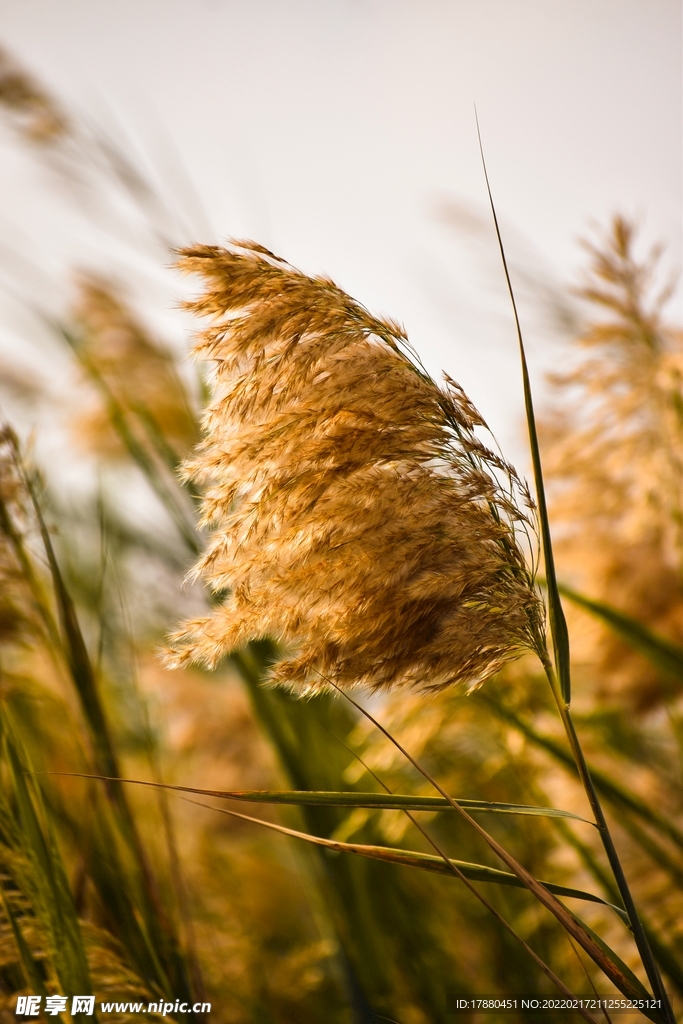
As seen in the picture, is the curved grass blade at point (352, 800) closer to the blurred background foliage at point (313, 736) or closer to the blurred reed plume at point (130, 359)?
the blurred background foliage at point (313, 736)

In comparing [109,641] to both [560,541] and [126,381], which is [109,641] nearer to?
[126,381]

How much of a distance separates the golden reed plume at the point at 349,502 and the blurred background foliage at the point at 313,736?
0.32 m

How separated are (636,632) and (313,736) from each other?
0.74 meters

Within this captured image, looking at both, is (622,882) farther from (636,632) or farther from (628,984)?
(636,632)

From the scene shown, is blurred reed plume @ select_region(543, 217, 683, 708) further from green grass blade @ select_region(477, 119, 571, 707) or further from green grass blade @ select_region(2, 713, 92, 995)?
green grass blade @ select_region(2, 713, 92, 995)

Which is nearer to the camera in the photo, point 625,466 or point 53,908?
point 53,908

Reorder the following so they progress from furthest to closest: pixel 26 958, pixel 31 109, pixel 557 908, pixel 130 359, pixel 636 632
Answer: pixel 130 359 < pixel 31 109 < pixel 636 632 < pixel 26 958 < pixel 557 908

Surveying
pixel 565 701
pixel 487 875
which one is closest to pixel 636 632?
pixel 565 701

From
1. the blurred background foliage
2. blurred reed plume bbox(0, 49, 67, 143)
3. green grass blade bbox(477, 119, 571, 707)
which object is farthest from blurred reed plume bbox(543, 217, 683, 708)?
blurred reed plume bbox(0, 49, 67, 143)

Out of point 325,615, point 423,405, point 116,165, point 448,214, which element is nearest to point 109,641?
point 116,165

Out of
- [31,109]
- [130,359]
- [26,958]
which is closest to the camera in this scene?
Answer: [26,958]

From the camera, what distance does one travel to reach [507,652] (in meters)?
0.69

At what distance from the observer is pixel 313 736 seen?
1.41 m

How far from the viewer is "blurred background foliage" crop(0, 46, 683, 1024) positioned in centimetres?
94
